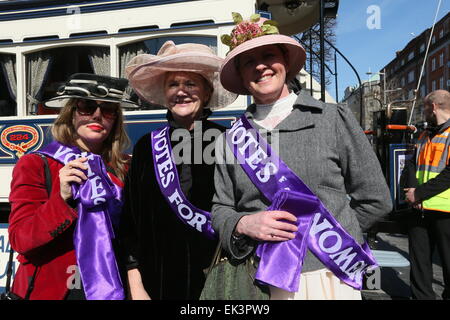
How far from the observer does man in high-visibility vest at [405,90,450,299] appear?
3.05 meters

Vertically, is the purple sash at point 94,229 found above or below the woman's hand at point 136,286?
above

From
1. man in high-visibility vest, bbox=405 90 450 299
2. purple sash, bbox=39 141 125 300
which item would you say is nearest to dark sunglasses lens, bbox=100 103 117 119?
purple sash, bbox=39 141 125 300

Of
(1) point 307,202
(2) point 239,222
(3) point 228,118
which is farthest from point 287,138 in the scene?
(3) point 228,118

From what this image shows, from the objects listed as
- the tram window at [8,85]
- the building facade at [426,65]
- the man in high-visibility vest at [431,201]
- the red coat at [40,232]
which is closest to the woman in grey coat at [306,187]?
the red coat at [40,232]

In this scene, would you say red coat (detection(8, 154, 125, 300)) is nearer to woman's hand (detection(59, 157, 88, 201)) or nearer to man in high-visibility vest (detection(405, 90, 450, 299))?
woman's hand (detection(59, 157, 88, 201))

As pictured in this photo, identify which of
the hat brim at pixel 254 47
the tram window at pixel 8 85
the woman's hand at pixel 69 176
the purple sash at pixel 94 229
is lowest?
the purple sash at pixel 94 229

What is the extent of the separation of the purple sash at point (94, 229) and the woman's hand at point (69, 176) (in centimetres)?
2

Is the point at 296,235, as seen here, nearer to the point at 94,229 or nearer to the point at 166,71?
the point at 94,229

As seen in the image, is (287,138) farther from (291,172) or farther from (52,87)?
(52,87)

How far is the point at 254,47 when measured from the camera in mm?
1372

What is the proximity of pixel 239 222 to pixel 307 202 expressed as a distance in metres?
0.28

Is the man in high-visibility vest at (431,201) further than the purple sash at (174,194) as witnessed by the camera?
Yes

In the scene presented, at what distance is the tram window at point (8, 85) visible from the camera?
4055 mm

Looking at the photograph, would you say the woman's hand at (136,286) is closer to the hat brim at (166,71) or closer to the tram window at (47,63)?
the hat brim at (166,71)
